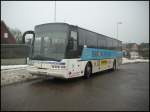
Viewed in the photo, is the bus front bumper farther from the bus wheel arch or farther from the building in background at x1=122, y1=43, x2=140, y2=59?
the building in background at x1=122, y1=43, x2=140, y2=59

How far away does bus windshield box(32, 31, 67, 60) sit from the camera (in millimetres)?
10659

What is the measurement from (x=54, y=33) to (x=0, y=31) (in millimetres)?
28546

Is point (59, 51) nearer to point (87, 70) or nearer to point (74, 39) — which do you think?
point (74, 39)

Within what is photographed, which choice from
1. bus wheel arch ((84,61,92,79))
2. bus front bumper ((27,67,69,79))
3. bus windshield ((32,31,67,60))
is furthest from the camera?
bus wheel arch ((84,61,92,79))

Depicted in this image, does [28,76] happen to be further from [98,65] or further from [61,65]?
[98,65]

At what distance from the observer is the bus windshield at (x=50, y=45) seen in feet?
35.0

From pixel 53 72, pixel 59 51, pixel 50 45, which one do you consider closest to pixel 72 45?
pixel 59 51

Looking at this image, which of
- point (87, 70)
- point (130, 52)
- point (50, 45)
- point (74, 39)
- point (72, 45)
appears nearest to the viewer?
point (50, 45)

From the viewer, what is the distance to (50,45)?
10.9 meters

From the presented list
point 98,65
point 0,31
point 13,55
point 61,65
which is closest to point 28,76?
point 61,65

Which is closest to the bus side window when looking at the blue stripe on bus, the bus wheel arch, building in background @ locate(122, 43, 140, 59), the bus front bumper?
the blue stripe on bus

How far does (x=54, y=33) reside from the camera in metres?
11.1

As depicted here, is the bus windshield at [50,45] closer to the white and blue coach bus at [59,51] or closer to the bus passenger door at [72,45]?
the white and blue coach bus at [59,51]

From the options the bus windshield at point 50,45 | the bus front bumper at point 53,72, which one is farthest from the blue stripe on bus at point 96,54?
the bus front bumper at point 53,72
